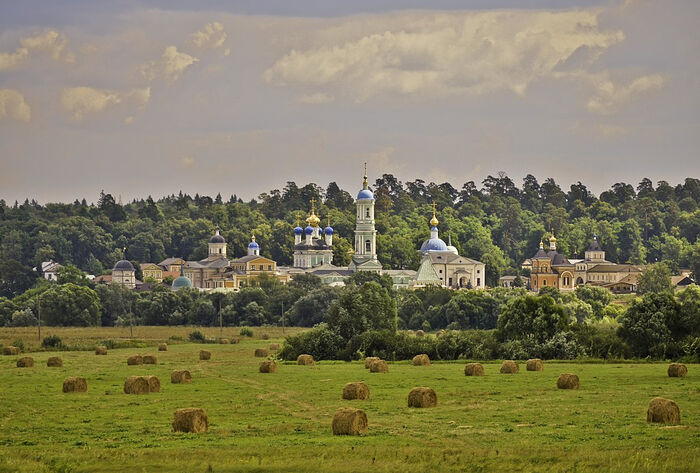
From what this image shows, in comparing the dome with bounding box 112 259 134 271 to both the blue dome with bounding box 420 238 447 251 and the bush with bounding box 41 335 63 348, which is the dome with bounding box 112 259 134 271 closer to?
the blue dome with bounding box 420 238 447 251

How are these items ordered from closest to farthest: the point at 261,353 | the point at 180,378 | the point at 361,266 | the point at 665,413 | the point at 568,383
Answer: the point at 665,413 < the point at 568,383 < the point at 180,378 < the point at 261,353 < the point at 361,266

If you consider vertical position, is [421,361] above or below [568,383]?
above

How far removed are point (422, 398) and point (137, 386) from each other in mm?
9782

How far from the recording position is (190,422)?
30125 mm

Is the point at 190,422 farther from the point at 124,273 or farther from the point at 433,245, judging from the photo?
the point at 433,245

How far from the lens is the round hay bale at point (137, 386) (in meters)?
40.1

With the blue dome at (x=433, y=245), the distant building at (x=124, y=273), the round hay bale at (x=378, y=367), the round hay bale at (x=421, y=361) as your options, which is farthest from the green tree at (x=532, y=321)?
the blue dome at (x=433, y=245)

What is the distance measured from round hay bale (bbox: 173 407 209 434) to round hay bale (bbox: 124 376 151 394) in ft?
32.6

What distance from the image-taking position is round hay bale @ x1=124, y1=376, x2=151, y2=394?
131 feet

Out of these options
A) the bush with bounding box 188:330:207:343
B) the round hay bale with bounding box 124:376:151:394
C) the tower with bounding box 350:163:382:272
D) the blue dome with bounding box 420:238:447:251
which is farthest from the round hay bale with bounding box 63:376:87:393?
the blue dome with bounding box 420:238:447:251

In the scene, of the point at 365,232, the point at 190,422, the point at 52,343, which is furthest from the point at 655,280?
the point at 190,422

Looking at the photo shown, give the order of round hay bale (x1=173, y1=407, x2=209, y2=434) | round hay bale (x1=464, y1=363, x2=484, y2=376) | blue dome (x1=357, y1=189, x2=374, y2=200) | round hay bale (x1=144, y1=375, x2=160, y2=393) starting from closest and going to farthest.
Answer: round hay bale (x1=173, y1=407, x2=209, y2=434) → round hay bale (x1=144, y1=375, x2=160, y2=393) → round hay bale (x1=464, y1=363, x2=484, y2=376) → blue dome (x1=357, y1=189, x2=374, y2=200)

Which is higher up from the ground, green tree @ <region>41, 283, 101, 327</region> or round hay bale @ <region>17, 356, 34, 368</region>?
green tree @ <region>41, 283, 101, 327</region>

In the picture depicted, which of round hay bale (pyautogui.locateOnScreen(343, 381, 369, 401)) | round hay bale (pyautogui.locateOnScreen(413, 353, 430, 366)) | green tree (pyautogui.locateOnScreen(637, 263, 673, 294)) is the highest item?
green tree (pyautogui.locateOnScreen(637, 263, 673, 294))
